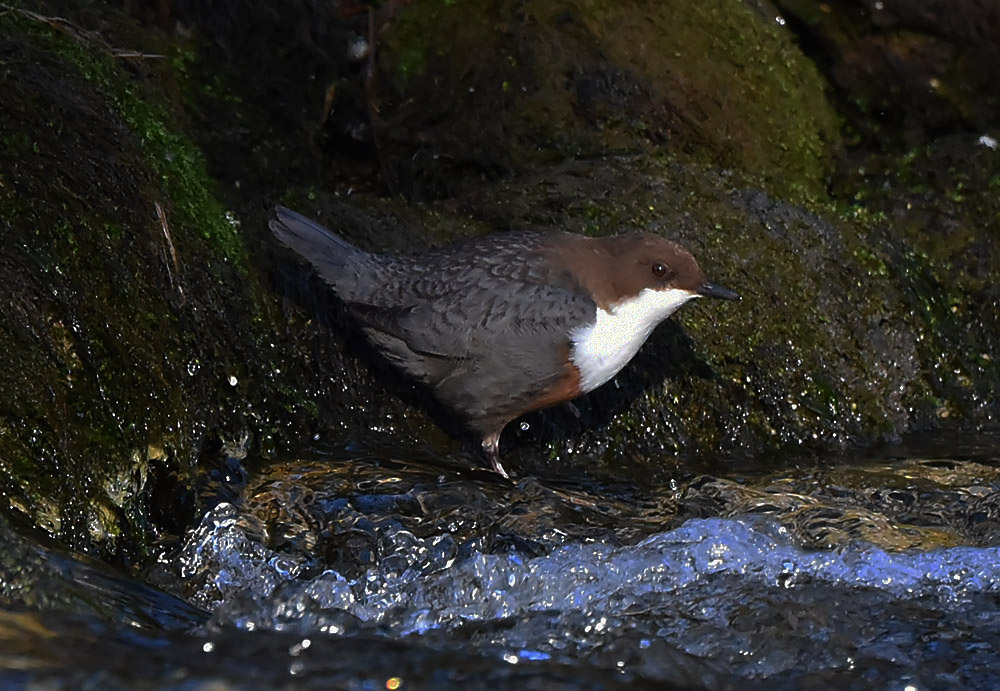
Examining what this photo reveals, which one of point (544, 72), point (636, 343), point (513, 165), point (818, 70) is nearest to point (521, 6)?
point (544, 72)

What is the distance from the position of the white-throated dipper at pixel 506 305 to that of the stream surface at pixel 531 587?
35 centimetres

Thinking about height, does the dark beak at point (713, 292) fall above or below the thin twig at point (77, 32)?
below

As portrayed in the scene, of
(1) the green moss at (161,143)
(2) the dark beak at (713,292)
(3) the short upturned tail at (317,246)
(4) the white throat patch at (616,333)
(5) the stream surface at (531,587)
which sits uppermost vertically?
(1) the green moss at (161,143)

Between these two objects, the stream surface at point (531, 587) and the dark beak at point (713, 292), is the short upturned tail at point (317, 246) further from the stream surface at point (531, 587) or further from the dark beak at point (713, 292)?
the dark beak at point (713, 292)

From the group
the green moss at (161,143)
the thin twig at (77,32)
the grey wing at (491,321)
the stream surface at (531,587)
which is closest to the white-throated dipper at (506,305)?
the grey wing at (491,321)

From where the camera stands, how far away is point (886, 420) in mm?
5035

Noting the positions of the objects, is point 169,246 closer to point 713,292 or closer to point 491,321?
point 491,321

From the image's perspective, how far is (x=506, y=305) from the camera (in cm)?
418

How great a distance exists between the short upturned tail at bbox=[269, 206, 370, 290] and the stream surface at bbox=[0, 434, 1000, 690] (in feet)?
2.27

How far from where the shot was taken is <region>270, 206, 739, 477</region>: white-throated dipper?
13.7 feet

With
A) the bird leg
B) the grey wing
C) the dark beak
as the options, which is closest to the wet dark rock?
the bird leg

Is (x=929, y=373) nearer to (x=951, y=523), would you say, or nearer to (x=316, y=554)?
(x=951, y=523)

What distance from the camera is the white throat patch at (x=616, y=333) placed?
4.19m

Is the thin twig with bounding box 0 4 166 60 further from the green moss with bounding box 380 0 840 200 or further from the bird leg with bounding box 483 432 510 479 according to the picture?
the bird leg with bounding box 483 432 510 479
